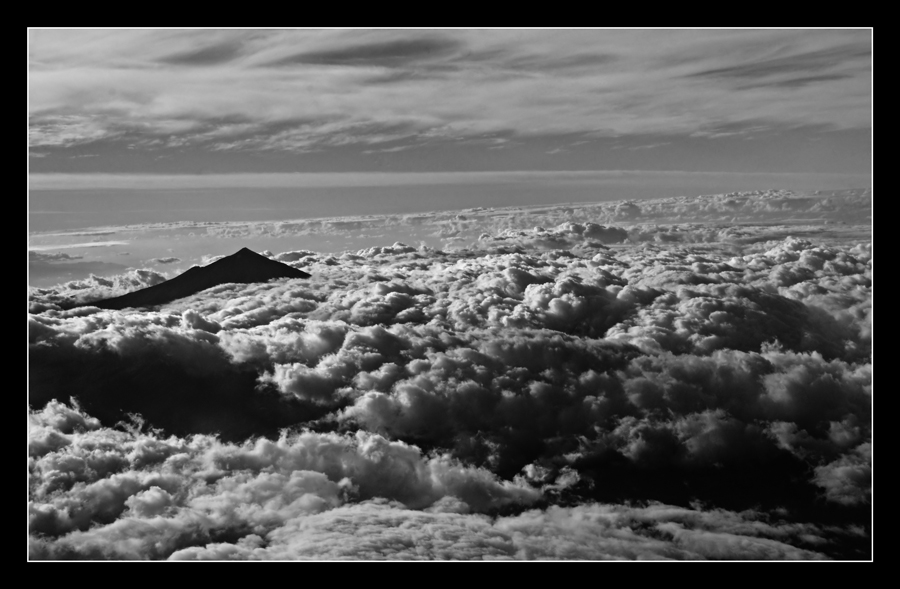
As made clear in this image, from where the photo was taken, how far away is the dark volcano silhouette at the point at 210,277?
13742 millimetres

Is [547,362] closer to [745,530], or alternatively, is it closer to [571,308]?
[571,308]

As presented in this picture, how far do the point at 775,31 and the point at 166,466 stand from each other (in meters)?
15.1

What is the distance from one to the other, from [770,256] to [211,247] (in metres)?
12.9

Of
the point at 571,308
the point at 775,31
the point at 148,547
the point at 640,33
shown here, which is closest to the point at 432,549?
the point at 148,547

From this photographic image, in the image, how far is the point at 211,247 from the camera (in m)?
13.7

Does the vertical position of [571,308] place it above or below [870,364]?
above

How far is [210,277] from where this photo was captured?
49.7ft

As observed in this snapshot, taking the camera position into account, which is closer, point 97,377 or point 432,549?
point 432,549

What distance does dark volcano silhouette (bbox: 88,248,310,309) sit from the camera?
13.7 metres

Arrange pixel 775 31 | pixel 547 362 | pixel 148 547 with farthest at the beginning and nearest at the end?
pixel 547 362 < pixel 775 31 < pixel 148 547

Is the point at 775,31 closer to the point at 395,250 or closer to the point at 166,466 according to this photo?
the point at 395,250

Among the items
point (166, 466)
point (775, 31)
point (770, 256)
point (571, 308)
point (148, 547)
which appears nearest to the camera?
point (148, 547)

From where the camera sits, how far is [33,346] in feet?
39.2

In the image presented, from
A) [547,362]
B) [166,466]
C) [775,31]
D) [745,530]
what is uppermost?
[775,31]
